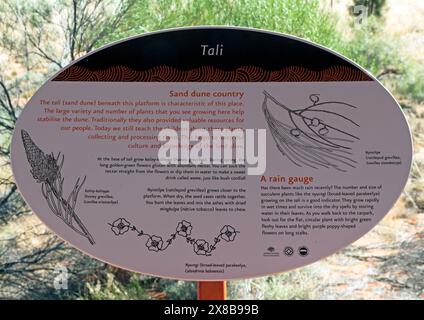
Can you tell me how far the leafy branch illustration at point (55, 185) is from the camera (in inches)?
56.8

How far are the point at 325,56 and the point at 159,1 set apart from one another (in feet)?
5.19

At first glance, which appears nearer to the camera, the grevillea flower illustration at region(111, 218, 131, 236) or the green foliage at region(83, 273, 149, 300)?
the grevillea flower illustration at region(111, 218, 131, 236)

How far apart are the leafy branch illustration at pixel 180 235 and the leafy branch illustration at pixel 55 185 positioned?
0.24 feet

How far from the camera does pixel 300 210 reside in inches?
56.0

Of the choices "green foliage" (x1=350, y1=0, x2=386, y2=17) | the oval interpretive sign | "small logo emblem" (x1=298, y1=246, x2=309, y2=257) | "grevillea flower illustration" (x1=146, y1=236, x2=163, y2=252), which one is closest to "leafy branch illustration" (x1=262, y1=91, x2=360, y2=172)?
the oval interpretive sign

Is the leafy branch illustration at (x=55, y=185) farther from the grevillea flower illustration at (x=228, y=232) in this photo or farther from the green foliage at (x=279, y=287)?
the green foliage at (x=279, y=287)

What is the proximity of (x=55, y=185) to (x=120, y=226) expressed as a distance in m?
0.18

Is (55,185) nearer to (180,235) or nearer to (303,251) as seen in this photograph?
(180,235)

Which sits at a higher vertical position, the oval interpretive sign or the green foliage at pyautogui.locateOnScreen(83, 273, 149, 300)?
the oval interpretive sign

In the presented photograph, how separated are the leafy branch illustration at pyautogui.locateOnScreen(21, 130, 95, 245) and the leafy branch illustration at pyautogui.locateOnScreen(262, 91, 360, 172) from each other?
46 cm

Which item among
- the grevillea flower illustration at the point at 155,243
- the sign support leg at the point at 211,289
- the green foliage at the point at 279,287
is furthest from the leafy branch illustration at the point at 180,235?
the green foliage at the point at 279,287

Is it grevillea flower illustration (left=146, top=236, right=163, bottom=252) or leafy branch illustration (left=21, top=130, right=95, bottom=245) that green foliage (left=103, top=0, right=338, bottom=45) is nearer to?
leafy branch illustration (left=21, top=130, right=95, bottom=245)

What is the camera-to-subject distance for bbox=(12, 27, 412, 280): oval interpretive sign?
56.0 inches

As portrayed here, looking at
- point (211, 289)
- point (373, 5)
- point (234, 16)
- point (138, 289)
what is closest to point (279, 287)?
A: point (138, 289)
